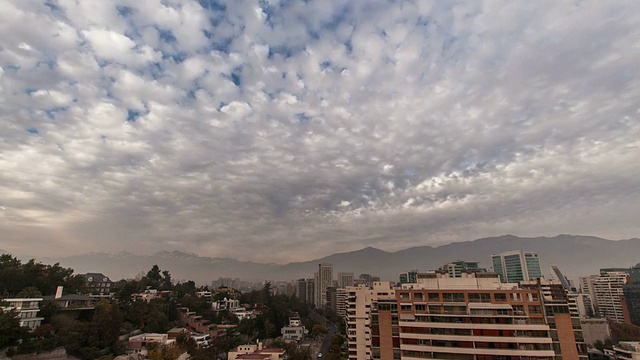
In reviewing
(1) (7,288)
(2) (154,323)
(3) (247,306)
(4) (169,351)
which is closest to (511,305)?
(4) (169,351)

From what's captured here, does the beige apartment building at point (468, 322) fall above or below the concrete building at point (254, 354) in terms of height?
above

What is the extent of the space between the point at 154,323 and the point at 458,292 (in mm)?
37950

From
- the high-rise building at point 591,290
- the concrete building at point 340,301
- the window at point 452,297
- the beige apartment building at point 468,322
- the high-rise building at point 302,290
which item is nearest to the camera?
the beige apartment building at point 468,322

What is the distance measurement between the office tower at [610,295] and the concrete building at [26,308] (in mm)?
92716

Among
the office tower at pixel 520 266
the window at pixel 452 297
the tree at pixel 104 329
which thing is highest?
the office tower at pixel 520 266

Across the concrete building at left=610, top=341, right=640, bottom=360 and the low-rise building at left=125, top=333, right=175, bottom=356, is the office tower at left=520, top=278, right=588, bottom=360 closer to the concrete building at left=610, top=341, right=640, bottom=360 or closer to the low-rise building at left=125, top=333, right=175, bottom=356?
the concrete building at left=610, top=341, right=640, bottom=360

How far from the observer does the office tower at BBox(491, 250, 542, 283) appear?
81750 mm

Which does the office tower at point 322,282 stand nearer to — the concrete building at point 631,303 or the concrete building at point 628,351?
the concrete building at point 631,303

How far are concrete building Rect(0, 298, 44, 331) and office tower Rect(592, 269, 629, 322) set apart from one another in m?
92.7

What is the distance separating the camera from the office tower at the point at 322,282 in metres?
122

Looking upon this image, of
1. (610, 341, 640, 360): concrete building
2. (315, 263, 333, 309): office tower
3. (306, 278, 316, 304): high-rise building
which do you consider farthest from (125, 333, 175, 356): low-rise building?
(306, 278, 316, 304): high-rise building

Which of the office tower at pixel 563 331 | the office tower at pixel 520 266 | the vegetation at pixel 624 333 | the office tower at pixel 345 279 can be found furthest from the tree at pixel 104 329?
the office tower at pixel 345 279

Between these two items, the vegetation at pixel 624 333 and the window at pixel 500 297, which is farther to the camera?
the vegetation at pixel 624 333

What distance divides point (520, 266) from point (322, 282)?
219 ft
